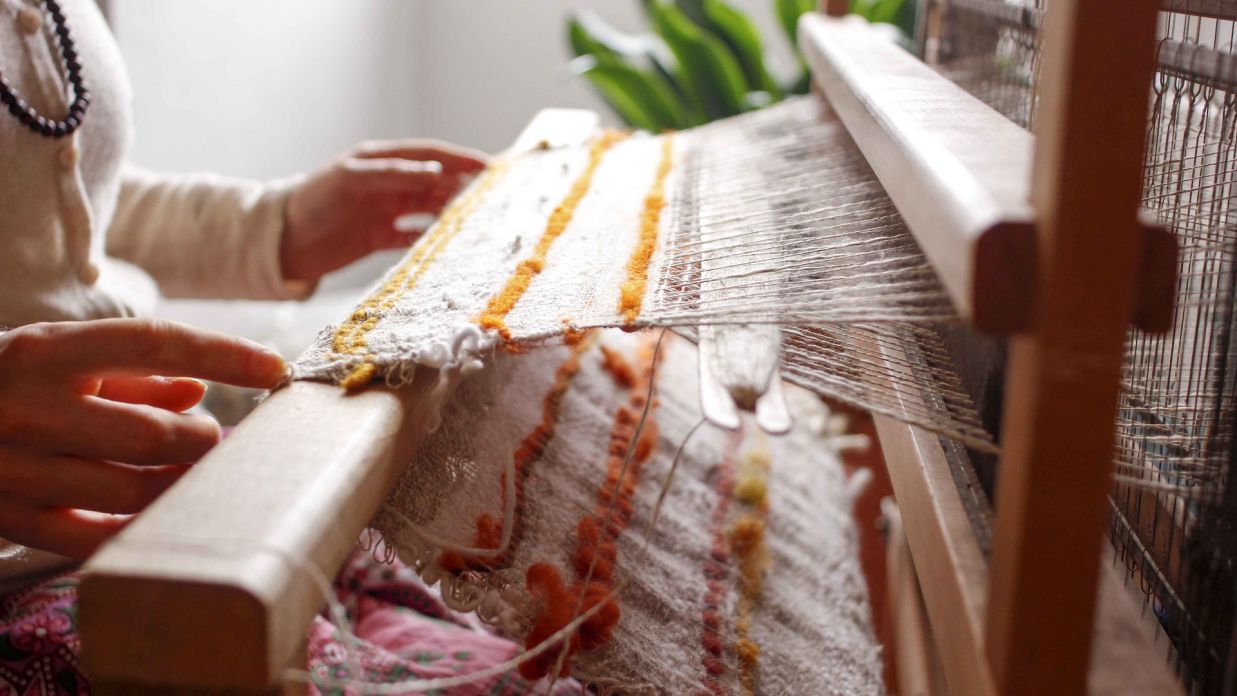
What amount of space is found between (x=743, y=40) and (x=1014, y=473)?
1502 millimetres

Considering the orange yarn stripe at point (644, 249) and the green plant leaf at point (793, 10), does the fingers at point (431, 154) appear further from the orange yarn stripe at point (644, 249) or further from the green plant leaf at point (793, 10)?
the green plant leaf at point (793, 10)

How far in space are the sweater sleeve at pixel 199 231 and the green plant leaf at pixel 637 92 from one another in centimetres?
82

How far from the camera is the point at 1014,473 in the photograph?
35 centimetres

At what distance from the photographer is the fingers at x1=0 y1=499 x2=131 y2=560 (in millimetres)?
454

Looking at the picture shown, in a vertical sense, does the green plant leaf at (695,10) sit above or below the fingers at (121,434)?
above

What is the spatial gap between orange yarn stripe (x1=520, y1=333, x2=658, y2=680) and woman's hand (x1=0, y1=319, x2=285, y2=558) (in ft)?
0.61

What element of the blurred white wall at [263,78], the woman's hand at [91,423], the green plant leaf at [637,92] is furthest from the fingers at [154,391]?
the green plant leaf at [637,92]

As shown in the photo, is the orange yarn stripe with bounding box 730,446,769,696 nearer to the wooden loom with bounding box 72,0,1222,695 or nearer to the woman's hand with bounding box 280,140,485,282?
the wooden loom with bounding box 72,0,1222,695

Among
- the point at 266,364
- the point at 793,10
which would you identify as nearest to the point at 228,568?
the point at 266,364

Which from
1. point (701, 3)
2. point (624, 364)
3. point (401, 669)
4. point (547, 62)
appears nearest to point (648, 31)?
point (547, 62)

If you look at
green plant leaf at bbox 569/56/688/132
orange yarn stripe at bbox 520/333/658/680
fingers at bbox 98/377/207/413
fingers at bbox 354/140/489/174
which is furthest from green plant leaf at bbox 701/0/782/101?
fingers at bbox 98/377/207/413

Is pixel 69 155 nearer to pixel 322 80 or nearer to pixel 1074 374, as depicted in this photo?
pixel 1074 374

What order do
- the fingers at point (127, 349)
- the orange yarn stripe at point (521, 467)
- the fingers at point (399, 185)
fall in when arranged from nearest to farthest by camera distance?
the fingers at point (127, 349) < the orange yarn stripe at point (521, 467) < the fingers at point (399, 185)

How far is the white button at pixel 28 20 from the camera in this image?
65cm
